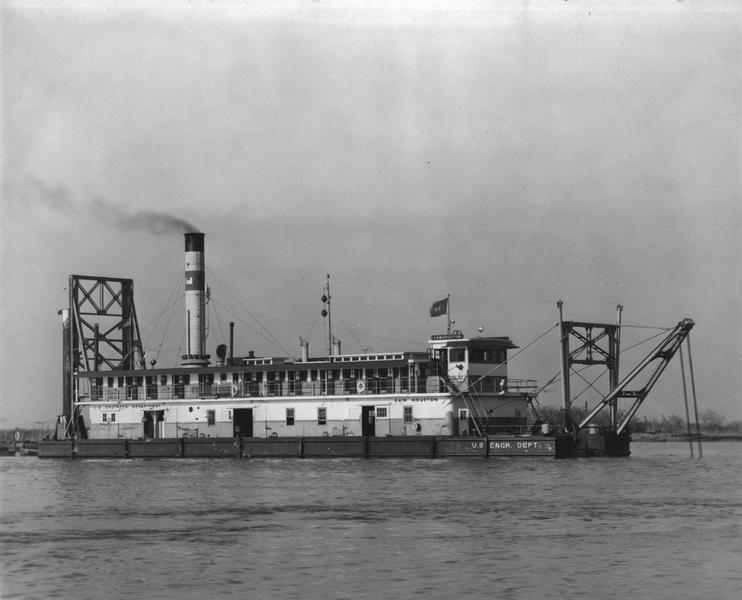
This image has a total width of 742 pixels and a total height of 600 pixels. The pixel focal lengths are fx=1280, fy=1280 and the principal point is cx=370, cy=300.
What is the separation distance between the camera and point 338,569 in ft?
86.9

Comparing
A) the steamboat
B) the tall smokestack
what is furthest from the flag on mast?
the tall smokestack

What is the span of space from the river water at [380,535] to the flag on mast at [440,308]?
35.6 ft

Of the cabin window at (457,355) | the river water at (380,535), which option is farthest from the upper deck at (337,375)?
the river water at (380,535)

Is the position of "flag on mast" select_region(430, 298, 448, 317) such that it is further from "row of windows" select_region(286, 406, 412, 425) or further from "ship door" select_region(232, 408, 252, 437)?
"ship door" select_region(232, 408, 252, 437)

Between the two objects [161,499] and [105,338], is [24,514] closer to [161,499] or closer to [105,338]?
[161,499]

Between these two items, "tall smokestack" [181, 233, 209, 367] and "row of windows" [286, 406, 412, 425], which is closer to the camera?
"row of windows" [286, 406, 412, 425]

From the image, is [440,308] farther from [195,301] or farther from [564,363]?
[195,301]

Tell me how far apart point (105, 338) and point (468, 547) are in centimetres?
4927

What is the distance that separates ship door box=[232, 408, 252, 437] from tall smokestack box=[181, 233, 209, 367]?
5616 mm

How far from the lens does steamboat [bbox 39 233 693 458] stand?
59.3 meters

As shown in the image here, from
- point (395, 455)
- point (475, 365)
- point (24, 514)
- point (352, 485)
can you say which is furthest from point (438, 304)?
point (24, 514)

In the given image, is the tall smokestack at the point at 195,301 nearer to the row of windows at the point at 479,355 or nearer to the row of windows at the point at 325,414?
the row of windows at the point at 325,414

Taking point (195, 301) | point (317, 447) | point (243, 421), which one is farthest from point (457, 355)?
point (195, 301)

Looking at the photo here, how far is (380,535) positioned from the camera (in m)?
31.4
